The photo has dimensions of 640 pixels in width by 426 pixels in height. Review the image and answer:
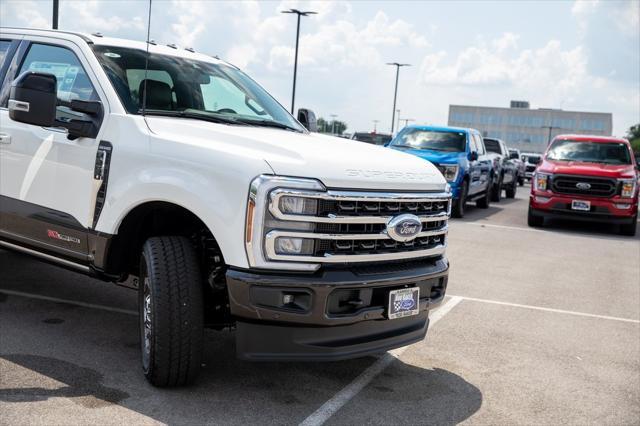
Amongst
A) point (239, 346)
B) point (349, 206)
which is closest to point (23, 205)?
point (239, 346)

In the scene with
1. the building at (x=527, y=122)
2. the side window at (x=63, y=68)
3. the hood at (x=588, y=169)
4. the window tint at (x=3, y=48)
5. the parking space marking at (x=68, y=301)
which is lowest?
the parking space marking at (x=68, y=301)

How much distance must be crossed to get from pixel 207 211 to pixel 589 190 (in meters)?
11.7

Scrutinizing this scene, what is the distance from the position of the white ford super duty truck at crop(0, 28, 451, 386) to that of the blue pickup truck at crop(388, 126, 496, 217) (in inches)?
388

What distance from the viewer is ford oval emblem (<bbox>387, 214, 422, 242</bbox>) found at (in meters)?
4.30

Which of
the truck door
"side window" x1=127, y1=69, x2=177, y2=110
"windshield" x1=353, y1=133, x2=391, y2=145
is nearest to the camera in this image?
the truck door

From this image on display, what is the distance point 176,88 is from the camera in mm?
5301

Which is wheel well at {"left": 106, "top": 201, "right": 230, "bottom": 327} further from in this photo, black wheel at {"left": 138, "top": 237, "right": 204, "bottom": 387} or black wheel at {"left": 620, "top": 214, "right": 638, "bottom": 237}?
black wheel at {"left": 620, "top": 214, "right": 638, "bottom": 237}

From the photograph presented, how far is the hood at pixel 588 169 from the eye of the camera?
14.3 meters

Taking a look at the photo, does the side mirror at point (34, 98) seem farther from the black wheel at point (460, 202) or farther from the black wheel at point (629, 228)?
the black wheel at point (629, 228)

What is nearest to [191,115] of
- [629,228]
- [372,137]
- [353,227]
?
[353,227]

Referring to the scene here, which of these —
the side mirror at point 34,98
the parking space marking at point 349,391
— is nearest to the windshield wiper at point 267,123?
the side mirror at point 34,98

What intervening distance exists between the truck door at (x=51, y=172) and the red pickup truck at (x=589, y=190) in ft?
36.5

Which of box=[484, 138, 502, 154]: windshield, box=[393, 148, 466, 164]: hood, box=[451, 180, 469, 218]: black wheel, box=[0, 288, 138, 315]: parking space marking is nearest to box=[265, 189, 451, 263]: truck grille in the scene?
box=[0, 288, 138, 315]: parking space marking

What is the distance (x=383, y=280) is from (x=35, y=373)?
2164 millimetres
